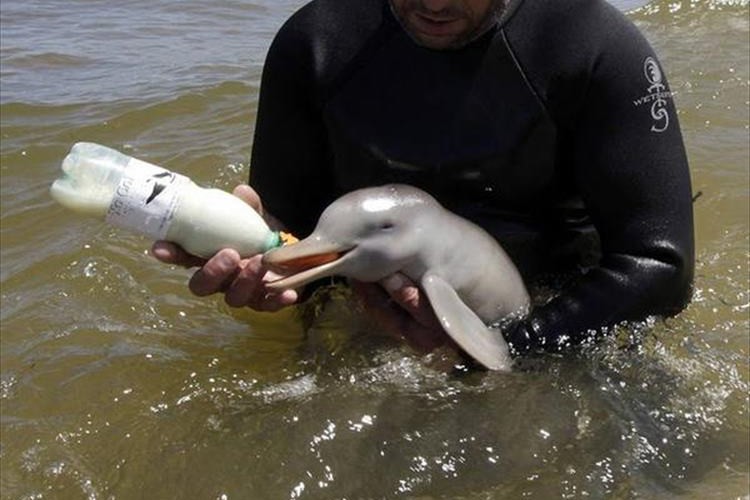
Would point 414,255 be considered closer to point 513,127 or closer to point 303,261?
point 303,261

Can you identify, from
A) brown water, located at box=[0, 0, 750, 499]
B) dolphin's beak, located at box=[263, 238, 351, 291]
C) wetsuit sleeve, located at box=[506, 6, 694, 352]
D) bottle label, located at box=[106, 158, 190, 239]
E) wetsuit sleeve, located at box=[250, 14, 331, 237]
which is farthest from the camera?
wetsuit sleeve, located at box=[250, 14, 331, 237]

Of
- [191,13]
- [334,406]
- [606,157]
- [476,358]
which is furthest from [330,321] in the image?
[191,13]

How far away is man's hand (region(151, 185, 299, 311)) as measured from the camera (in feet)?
11.5

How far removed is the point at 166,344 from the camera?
4754mm

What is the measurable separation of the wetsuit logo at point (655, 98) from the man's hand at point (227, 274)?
4.79 feet

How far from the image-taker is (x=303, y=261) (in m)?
3.53

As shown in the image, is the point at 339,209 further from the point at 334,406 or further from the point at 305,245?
the point at 334,406

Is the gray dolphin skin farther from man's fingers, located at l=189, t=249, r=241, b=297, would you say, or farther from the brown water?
the brown water

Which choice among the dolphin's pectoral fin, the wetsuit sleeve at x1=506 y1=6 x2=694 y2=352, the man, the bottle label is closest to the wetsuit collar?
the man

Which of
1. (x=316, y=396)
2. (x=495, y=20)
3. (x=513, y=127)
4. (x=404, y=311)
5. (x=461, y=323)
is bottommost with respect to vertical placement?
(x=316, y=396)

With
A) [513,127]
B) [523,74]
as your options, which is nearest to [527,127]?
[513,127]

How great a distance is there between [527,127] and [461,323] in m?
0.82

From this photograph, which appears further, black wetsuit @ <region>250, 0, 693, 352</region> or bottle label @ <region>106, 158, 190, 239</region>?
black wetsuit @ <region>250, 0, 693, 352</region>

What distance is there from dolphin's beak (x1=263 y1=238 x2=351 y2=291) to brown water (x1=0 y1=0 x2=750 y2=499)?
2.07ft
